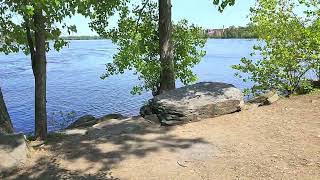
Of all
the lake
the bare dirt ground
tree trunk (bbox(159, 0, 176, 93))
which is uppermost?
tree trunk (bbox(159, 0, 176, 93))

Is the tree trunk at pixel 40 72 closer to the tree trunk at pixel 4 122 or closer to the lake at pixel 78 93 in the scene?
the tree trunk at pixel 4 122

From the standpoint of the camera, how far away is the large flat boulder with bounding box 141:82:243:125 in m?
12.3

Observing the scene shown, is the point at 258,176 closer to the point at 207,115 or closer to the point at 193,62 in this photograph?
the point at 207,115

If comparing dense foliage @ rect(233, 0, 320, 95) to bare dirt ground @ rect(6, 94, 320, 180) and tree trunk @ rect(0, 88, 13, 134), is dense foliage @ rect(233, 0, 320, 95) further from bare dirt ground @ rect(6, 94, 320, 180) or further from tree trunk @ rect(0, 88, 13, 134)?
tree trunk @ rect(0, 88, 13, 134)

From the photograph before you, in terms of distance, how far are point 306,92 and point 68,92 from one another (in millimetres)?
23666

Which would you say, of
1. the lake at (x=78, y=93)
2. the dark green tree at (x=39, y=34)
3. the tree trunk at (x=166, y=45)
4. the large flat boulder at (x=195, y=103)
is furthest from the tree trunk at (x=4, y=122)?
the lake at (x=78, y=93)

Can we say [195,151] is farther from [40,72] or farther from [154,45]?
[154,45]

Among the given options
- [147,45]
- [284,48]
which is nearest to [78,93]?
[147,45]

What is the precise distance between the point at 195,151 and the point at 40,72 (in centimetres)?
504

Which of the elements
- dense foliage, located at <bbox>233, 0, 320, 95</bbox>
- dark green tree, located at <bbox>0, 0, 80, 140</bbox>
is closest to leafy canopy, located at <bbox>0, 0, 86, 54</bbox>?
dark green tree, located at <bbox>0, 0, 80, 140</bbox>

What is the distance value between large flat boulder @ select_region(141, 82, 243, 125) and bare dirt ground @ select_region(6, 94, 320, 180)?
13.8 inches

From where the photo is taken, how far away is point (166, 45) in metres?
15.8

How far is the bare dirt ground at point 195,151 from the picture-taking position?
868 centimetres

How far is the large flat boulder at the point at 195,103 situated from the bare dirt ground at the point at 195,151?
1.15ft
